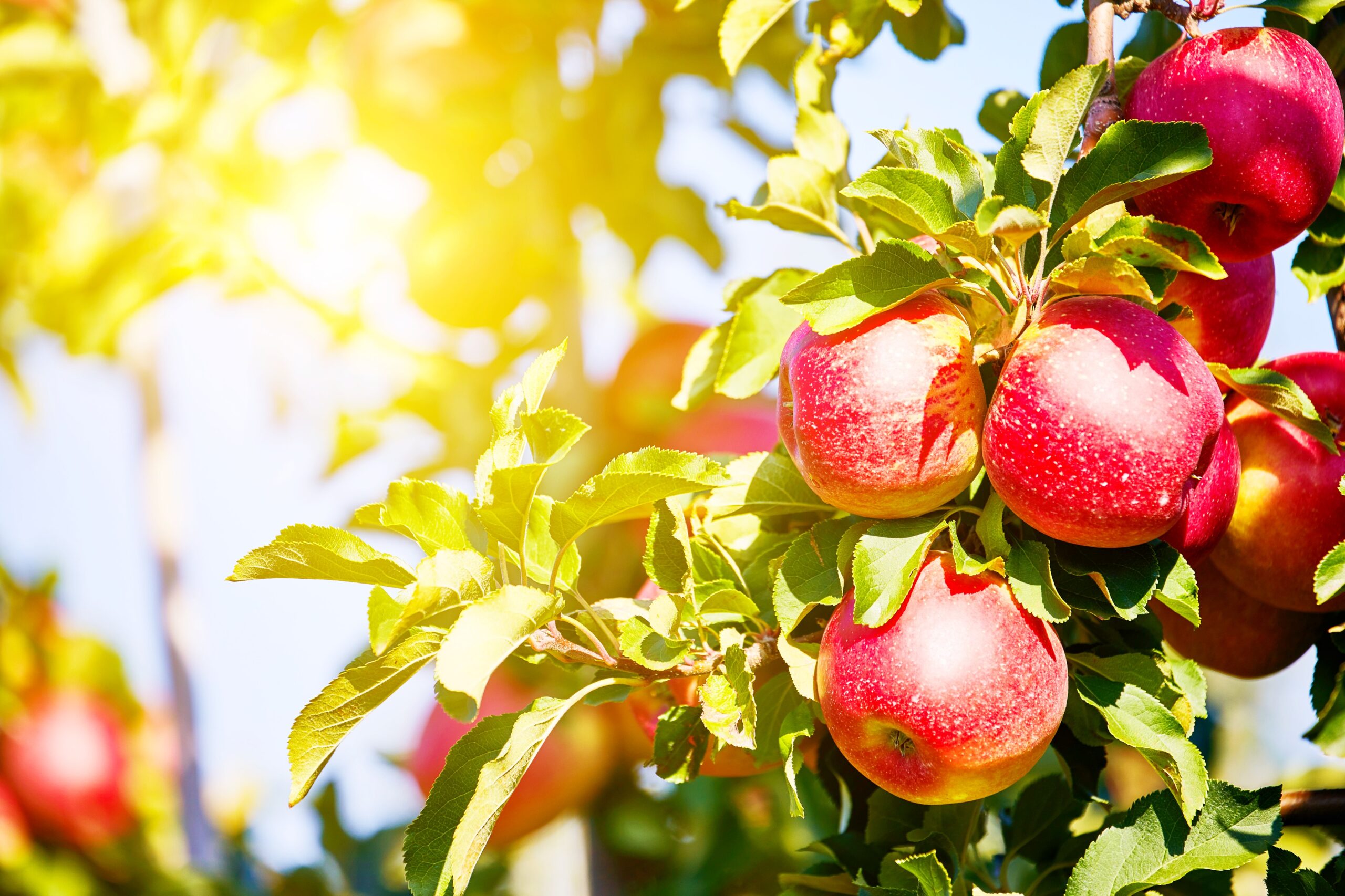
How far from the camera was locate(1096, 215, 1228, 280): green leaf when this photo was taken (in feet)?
2.11

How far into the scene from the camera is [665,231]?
1.70 m

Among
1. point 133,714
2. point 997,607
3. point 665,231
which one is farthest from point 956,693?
point 133,714

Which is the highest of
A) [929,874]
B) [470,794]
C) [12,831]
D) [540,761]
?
[470,794]

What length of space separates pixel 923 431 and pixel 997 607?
13 centimetres

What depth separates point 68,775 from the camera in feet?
8.27

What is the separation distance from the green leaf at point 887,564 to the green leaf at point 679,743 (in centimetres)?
20

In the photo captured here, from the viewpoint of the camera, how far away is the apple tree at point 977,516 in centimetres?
67

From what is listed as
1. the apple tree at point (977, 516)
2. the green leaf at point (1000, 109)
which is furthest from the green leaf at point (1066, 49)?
the apple tree at point (977, 516)

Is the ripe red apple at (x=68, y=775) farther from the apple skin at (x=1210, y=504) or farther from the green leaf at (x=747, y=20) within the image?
the apple skin at (x=1210, y=504)

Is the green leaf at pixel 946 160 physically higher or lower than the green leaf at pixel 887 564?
higher

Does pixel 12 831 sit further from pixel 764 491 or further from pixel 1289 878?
pixel 1289 878

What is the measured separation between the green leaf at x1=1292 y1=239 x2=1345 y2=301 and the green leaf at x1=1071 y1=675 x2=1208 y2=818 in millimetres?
463

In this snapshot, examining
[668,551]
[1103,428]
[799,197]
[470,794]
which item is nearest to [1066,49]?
[799,197]

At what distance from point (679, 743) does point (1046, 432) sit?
39 cm
